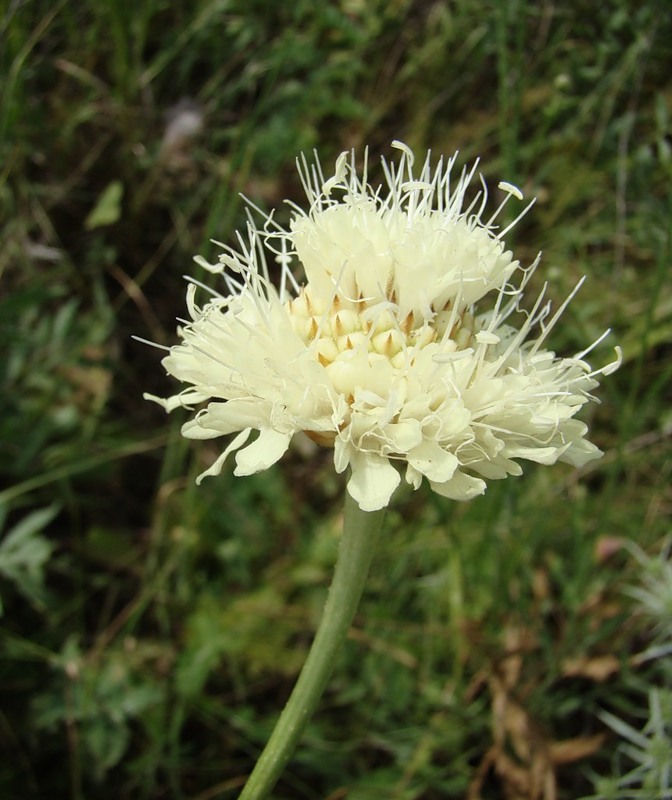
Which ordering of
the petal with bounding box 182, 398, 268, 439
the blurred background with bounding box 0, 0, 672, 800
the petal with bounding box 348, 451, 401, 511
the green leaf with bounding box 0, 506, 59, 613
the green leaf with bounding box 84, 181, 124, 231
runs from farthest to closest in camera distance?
the green leaf with bounding box 84, 181, 124, 231
the blurred background with bounding box 0, 0, 672, 800
the green leaf with bounding box 0, 506, 59, 613
the petal with bounding box 182, 398, 268, 439
the petal with bounding box 348, 451, 401, 511

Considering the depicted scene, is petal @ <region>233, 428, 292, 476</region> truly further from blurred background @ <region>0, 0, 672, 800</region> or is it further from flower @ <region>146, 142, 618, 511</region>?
blurred background @ <region>0, 0, 672, 800</region>

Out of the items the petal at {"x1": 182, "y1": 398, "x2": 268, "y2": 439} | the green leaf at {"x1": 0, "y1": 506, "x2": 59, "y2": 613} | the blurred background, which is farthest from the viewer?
the blurred background

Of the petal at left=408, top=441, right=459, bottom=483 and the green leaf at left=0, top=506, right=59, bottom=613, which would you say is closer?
the petal at left=408, top=441, right=459, bottom=483

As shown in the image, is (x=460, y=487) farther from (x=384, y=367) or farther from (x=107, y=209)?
(x=107, y=209)

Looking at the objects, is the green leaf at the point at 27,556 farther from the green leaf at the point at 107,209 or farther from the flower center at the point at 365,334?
the green leaf at the point at 107,209

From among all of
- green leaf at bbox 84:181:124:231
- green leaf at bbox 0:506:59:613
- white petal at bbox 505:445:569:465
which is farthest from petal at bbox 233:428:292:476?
green leaf at bbox 84:181:124:231

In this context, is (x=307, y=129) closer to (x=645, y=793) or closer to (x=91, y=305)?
(x=91, y=305)

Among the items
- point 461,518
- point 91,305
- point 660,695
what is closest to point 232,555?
point 461,518

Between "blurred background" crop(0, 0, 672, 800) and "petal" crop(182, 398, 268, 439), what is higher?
"petal" crop(182, 398, 268, 439)
